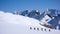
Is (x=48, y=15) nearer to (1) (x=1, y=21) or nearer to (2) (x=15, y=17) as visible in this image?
(2) (x=15, y=17)

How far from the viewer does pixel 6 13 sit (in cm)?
196

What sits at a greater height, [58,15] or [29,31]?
[58,15]

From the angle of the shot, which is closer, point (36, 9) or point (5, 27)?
point (5, 27)

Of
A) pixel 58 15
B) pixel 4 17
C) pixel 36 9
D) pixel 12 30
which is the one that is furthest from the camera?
pixel 58 15

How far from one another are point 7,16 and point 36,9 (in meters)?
0.51

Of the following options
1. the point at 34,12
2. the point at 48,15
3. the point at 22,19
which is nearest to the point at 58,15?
the point at 48,15

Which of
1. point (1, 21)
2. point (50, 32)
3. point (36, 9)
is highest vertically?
point (36, 9)

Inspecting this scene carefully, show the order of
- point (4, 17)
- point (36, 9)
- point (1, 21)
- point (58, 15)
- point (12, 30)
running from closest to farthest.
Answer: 1. point (12, 30)
2. point (1, 21)
3. point (4, 17)
4. point (36, 9)
5. point (58, 15)

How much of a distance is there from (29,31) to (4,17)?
46 centimetres

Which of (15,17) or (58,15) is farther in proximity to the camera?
(58,15)

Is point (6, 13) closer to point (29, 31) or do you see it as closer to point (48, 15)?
point (29, 31)

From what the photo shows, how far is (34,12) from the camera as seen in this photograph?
217 cm

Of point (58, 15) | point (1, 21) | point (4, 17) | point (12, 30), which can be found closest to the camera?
point (12, 30)

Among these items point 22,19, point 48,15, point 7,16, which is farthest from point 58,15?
point 7,16
